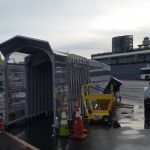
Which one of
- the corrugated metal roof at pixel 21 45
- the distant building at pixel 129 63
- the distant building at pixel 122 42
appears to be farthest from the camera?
the distant building at pixel 122 42

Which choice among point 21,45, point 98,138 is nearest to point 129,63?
point 21,45

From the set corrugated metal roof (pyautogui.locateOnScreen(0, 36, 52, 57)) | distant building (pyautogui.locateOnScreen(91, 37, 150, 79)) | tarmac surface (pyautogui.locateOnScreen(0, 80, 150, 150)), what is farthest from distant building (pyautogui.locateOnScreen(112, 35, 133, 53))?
corrugated metal roof (pyautogui.locateOnScreen(0, 36, 52, 57))

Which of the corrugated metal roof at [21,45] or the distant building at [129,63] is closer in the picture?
the corrugated metal roof at [21,45]

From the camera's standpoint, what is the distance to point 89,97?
13438mm

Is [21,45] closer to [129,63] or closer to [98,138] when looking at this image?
[98,138]

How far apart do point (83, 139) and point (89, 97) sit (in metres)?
3.46

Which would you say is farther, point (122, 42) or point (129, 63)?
point (122, 42)

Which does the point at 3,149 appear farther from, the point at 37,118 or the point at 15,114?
the point at 37,118

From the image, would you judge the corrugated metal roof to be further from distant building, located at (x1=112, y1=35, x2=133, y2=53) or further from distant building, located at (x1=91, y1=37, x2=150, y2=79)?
distant building, located at (x1=112, y1=35, x2=133, y2=53)

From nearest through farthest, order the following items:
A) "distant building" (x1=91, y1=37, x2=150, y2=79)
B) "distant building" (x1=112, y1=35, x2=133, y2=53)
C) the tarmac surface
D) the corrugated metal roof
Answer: the tarmac surface, the corrugated metal roof, "distant building" (x1=91, y1=37, x2=150, y2=79), "distant building" (x1=112, y1=35, x2=133, y2=53)

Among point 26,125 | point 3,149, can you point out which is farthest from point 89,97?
point 3,149

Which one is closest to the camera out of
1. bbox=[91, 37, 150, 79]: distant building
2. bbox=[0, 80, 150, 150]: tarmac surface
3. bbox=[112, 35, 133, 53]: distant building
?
bbox=[0, 80, 150, 150]: tarmac surface

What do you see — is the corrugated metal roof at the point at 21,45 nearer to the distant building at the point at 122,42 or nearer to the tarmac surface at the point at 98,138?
the tarmac surface at the point at 98,138

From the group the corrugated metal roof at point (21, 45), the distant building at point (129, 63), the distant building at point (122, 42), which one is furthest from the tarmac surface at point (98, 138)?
the distant building at point (122, 42)
